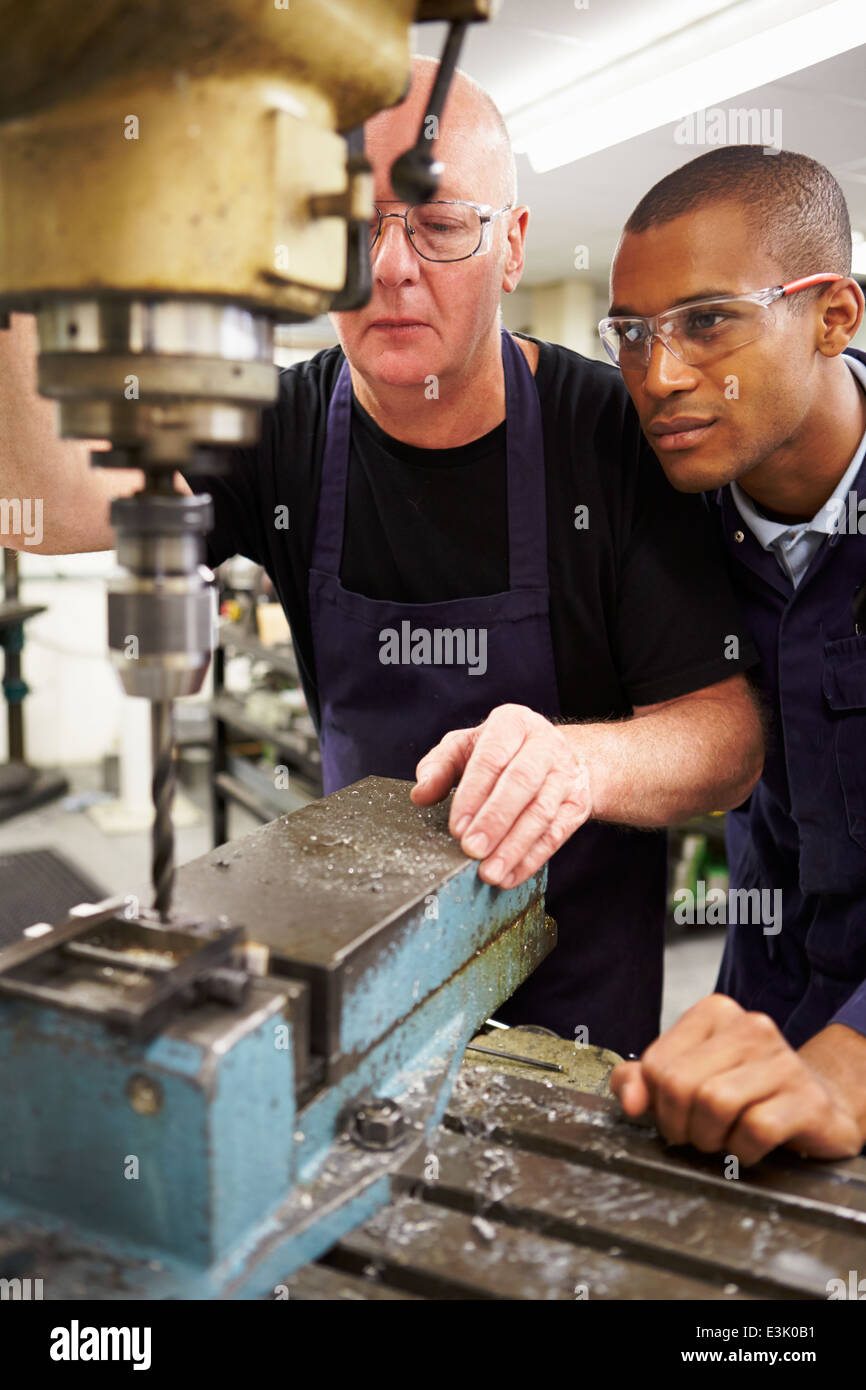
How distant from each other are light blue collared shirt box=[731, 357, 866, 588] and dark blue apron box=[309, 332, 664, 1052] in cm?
28

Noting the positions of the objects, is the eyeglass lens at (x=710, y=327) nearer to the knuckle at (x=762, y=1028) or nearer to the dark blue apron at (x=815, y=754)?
the dark blue apron at (x=815, y=754)

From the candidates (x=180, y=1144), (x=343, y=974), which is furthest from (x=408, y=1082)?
(x=180, y=1144)

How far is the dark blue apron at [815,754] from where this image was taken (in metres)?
1.38

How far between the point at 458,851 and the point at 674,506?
697mm

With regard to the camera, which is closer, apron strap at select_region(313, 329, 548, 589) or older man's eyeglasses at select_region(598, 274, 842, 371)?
older man's eyeglasses at select_region(598, 274, 842, 371)

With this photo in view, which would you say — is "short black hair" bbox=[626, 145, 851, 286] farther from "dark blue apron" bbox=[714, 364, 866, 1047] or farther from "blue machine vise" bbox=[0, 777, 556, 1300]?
"blue machine vise" bbox=[0, 777, 556, 1300]

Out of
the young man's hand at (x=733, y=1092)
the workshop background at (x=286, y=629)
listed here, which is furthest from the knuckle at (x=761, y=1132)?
the workshop background at (x=286, y=629)

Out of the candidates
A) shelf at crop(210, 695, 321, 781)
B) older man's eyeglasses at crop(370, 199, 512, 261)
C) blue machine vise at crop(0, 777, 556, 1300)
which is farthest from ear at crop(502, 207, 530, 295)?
shelf at crop(210, 695, 321, 781)

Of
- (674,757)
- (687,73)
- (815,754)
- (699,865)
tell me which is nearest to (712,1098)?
(674,757)

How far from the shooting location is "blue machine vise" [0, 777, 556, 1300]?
653 mm

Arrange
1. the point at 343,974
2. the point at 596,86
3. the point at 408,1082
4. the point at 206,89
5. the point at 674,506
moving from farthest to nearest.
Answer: the point at 596,86 < the point at 674,506 < the point at 408,1082 < the point at 343,974 < the point at 206,89

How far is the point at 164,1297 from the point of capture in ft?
2.14

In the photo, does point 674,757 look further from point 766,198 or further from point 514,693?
point 766,198

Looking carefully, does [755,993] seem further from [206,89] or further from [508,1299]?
[206,89]
